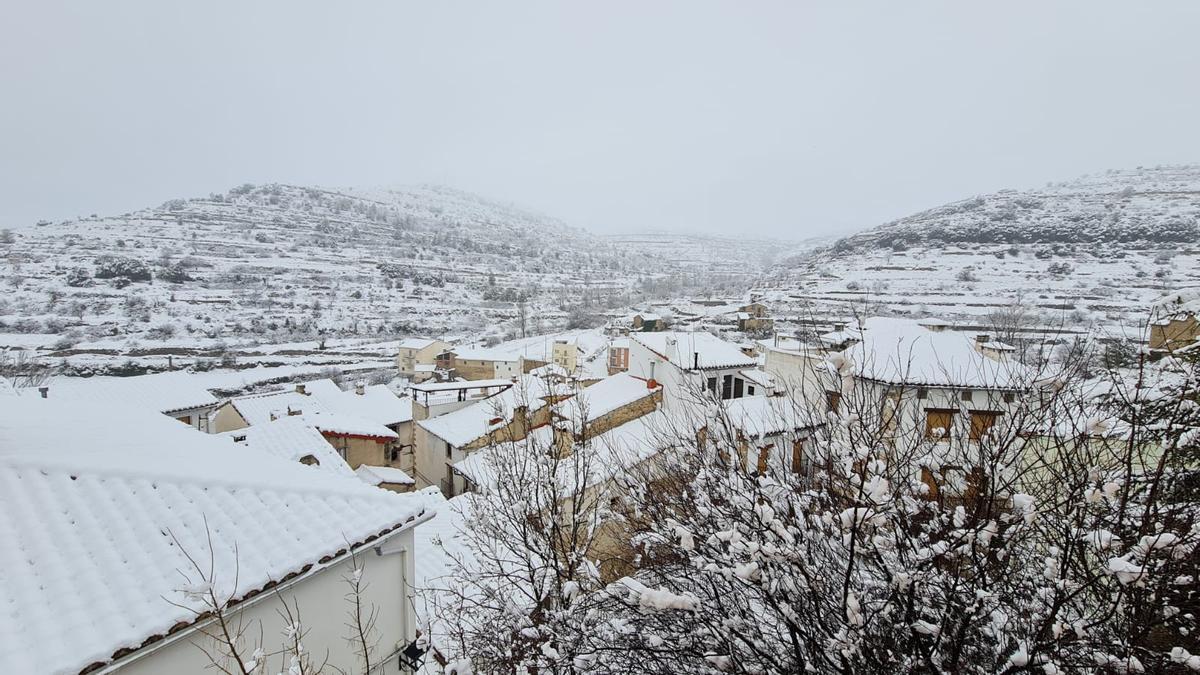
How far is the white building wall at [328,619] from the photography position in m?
3.60

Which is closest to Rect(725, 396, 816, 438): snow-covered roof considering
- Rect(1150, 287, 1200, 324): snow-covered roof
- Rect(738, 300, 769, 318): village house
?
Rect(1150, 287, 1200, 324): snow-covered roof

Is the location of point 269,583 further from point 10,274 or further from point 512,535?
point 10,274

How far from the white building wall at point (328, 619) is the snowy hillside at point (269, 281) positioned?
5305 cm

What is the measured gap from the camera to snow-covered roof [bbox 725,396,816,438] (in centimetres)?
620

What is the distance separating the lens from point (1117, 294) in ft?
154

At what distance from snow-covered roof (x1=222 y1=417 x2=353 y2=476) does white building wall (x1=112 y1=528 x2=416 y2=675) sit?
25.8 ft

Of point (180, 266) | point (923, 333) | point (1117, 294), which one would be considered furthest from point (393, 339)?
point (1117, 294)

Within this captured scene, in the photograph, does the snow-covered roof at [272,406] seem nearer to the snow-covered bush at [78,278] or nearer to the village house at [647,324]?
the village house at [647,324]

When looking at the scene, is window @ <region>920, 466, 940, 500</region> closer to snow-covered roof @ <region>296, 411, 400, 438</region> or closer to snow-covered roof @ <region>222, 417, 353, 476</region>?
snow-covered roof @ <region>222, 417, 353, 476</region>

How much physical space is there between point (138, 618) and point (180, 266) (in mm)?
101890

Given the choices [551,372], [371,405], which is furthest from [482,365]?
[551,372]

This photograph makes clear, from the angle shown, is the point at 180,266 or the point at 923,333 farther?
the point at 180,266

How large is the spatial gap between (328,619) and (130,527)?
1822mm

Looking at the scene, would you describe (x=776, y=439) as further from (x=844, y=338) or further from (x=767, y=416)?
(x=844, y=338)
